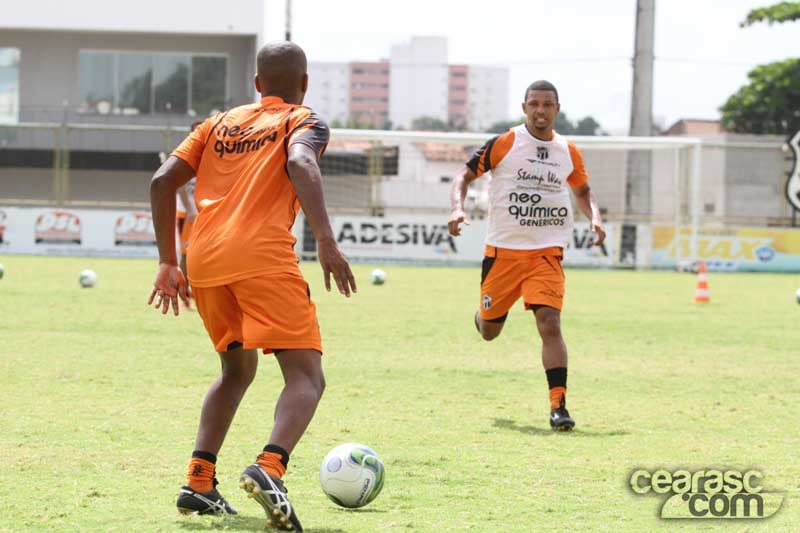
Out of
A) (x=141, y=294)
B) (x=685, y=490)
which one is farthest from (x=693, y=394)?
(x=141, y=294)

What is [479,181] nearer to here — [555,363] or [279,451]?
[555,363]

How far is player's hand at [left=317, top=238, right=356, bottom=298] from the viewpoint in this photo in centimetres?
508

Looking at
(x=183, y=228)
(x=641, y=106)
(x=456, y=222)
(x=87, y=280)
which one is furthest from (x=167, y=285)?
(x=641, y=106)

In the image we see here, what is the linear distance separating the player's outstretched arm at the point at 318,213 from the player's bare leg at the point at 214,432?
67 centimetres

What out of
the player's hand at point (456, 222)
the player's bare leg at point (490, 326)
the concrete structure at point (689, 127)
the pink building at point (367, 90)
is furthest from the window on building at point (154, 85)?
the pink building at point (367, 90)

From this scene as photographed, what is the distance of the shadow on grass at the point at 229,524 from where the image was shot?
5.16m

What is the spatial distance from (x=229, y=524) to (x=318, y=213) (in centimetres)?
127

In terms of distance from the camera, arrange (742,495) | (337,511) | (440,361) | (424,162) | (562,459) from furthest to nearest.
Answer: (424,162) < (440,361) < (562,459) < (742,495) < (337,511)

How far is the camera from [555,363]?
8.68 metres

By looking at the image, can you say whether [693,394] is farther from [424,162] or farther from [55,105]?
[55,105]

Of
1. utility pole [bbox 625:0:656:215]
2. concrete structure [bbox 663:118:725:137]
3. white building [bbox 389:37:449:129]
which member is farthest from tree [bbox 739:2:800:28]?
white building [bbox 389:37:449:129]

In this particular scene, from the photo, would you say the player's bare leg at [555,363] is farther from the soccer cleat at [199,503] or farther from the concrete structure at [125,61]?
the concrete structure at [125,61]

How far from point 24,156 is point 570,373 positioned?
38.0m

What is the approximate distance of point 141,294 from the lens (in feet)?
63.1
